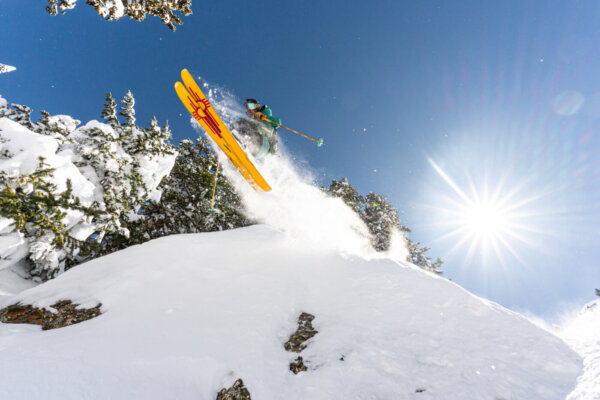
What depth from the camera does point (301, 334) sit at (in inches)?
177

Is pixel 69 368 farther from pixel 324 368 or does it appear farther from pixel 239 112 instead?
pixel 239 112

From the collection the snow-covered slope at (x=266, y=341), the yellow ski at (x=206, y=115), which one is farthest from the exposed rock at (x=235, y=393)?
the yellow ski at (x=206, y=115)

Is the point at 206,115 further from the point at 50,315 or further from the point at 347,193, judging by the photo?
the point at 347,193

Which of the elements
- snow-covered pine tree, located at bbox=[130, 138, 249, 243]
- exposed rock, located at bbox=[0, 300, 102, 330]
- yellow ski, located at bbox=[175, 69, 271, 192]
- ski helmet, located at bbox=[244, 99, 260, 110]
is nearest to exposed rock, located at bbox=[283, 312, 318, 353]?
exposed rock, located at bbox=[0, 300, 102, 330]

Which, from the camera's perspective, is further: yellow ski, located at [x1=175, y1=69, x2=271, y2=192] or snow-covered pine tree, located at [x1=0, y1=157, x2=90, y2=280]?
yellow ski, located at [x1=175, y1=69, x2=271, y2=192]

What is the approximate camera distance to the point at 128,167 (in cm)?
1067

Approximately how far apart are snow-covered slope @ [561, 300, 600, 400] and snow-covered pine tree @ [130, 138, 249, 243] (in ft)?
46.7

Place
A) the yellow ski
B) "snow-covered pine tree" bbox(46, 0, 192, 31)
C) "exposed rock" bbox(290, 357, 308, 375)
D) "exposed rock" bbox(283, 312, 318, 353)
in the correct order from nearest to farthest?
"exposed rock" bbox(290, 357, 308, 375) < "exposed rock" bbox(283, 312, 318, 353) < "snow-covered pine tree" bbox(46, 0, 192, 31) < the yellow ski

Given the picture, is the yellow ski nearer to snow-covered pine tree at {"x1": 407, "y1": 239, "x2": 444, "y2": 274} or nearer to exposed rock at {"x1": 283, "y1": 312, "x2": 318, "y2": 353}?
exposed rock at {"x1": 283, "y1": 312, "x2": 318, "y2": 353}

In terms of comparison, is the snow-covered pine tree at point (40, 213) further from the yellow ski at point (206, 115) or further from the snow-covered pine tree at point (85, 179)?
the yellow ski at point (206, 115)

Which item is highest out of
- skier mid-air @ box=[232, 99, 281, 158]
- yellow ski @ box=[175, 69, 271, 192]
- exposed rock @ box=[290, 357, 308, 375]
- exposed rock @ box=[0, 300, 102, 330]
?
skier mid-air @ box=[232, 99, 281, 158]

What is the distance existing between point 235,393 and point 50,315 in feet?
14.2

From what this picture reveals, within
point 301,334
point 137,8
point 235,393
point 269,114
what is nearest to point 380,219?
point 269,114

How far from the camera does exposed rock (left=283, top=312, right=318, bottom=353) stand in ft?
13.5
